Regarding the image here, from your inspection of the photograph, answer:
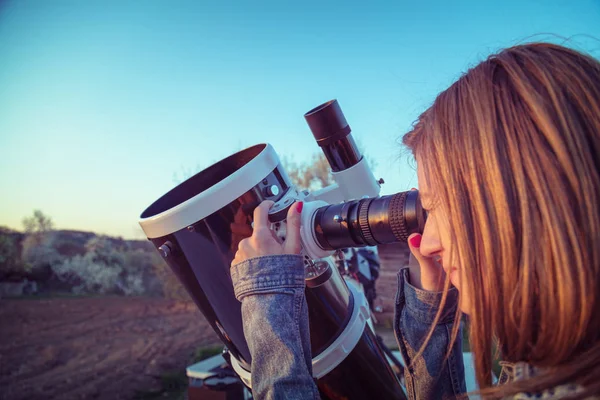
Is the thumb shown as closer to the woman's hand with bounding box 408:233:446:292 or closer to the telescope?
the telescope

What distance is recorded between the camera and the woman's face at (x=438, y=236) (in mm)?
572

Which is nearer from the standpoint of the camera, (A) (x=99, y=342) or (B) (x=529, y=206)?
(B) (x=529, y=206)

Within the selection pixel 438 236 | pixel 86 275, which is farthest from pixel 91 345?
pixel 438 236

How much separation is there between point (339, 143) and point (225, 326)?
0.62 meters

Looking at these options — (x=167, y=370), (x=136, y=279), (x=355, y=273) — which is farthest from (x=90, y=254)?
(x=355, y=273)

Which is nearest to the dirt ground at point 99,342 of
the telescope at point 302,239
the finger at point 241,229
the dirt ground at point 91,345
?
the dirt ground at point 91,345

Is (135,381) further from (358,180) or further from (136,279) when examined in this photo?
(136,279)

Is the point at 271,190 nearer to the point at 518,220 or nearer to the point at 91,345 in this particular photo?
the point at 518,220

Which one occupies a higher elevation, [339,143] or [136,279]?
[339,143]

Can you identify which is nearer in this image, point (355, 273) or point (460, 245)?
point (460, 245)

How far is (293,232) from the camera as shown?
79 cm

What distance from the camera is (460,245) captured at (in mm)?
538

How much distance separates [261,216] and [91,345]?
15.1ft

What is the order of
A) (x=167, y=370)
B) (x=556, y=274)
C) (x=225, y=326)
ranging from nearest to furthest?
(x=556, y=274) → (x=225, y=326) → (x=167, y=370)
